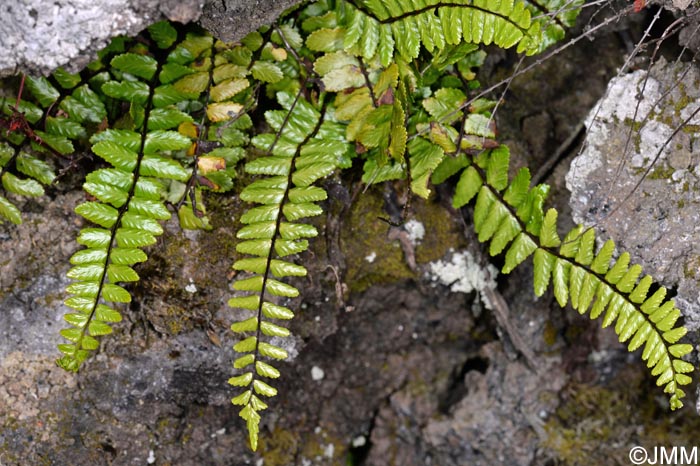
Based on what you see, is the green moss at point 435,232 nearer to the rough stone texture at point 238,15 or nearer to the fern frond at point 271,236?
the fern frond at point 271,236

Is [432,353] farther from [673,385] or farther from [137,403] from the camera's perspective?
[137,403]

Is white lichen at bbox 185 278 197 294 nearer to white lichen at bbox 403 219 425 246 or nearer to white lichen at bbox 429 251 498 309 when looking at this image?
white lichen at bbox 403 219 425 246

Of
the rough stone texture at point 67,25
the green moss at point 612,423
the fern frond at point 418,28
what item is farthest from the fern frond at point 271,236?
the green moss at point 612,423

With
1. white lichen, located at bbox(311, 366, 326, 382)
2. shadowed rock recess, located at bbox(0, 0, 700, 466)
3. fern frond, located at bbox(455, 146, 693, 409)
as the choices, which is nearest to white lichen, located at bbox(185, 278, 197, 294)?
shadowed rock recess, located at bbox(0, 0, 700, 466)

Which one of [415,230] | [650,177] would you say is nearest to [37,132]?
[415,230]

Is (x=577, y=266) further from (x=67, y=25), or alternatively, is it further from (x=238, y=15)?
(x=67, y=25)

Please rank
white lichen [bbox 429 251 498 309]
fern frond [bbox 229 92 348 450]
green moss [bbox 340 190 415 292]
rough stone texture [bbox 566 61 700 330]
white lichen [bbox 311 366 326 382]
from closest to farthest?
1. fern frond [bbox 229 92 348 450]
2. rough stone texture [bbox 566 61 700 330]
3. green moss [bbox 340 190 415 292]
4. white lichen [bbox 429 251 498 309]
5. white lichen [bbox 311 366 326 382]
